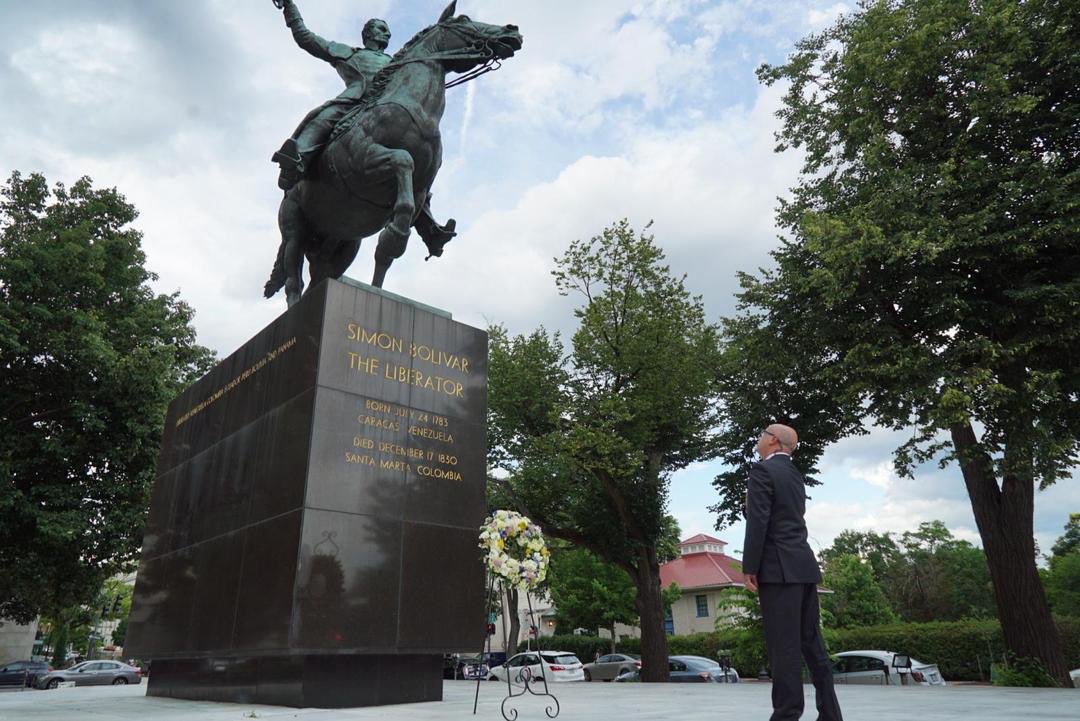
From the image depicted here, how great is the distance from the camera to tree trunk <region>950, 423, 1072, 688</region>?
16.2m

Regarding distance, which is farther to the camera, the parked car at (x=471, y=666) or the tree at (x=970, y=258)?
the parked car at (x=471, y=666)

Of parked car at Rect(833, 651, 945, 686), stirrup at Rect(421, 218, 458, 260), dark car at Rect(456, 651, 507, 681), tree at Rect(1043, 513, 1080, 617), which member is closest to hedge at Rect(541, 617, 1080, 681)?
parked car at Rect(833, 651, 945, 686)

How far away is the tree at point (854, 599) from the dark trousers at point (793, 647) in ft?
146

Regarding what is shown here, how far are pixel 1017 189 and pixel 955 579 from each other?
49715mm

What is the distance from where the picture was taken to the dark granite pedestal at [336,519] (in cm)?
738

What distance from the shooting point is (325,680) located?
7.23 metres

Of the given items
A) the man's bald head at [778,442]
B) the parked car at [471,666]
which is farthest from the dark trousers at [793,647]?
the parked car at [471,666]

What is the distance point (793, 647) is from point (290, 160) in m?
7.75

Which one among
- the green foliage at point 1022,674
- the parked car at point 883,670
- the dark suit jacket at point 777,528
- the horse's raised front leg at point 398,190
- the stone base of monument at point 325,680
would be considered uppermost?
the horse's raised front leg at point 398,190

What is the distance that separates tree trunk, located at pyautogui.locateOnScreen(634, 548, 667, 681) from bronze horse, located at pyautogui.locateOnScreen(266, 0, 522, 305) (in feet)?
64.7

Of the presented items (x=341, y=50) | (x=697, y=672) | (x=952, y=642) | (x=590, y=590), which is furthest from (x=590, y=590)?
(x=341, y=50)

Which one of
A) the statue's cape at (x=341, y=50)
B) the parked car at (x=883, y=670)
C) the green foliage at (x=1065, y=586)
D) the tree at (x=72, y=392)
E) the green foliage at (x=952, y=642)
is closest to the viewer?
A: the statue's cape at (x=341, y=50)

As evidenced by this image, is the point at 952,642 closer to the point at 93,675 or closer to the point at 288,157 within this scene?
the point at 288,157

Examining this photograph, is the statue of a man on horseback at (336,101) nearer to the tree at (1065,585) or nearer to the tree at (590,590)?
the tree at (590,590)
